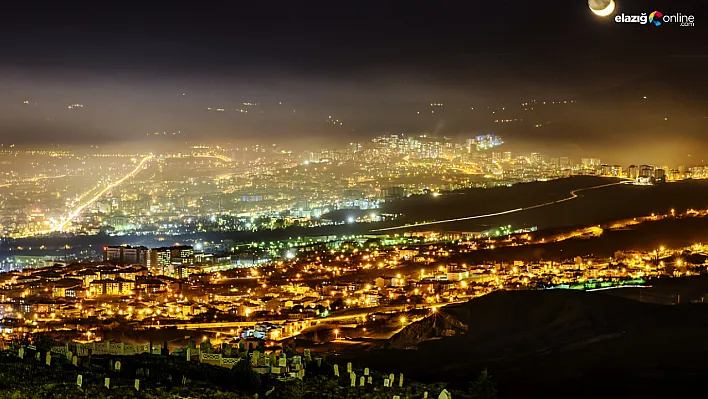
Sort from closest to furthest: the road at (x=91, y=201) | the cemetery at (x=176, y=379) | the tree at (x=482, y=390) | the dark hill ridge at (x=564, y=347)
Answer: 1. the cemetery at (x=176, y=379)
2. the tree at (x=482, y=390)
3. the dark hill ridge at (x=564, y=347)
4. the road at (x=91, y=201)

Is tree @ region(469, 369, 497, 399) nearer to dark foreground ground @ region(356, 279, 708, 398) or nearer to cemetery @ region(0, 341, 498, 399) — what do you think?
cemetery @ region(0, 341, 498, 399)

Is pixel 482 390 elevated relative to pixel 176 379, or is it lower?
lower

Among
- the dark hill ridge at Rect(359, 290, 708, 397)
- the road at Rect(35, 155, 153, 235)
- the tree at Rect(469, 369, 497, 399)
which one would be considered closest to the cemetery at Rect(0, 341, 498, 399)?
the tree at Rect(469, 369, 497, 399)

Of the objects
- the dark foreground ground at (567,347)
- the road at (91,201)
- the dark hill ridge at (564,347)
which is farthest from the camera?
the road at (91,201)

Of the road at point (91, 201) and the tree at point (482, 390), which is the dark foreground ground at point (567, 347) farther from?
the road at point (91, 201)

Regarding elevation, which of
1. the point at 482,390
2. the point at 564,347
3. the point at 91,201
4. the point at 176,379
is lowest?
the point at 564,347

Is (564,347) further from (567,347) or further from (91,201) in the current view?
(91,201)

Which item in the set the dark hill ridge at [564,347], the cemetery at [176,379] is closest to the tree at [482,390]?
the cemetery at [176,379]

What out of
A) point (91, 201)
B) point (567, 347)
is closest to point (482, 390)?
point (567, 347)

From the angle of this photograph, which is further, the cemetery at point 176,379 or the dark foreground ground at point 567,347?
the dark foreground ground at point 567,347
